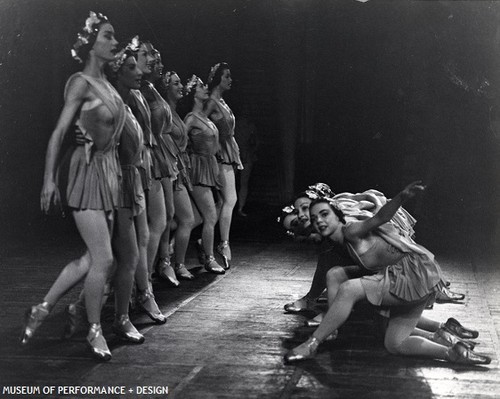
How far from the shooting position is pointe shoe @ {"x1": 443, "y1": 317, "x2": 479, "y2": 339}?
5.47m

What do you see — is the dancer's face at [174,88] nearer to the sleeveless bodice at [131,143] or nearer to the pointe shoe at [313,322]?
the sleeveless bodice at [131,143]

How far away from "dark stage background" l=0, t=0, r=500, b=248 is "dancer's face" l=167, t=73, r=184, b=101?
3.71m

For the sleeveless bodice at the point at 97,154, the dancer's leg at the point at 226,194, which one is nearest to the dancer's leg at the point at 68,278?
the sleeveless bodice at the point at 97,154

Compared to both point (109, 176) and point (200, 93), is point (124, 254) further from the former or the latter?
point (200, 93)

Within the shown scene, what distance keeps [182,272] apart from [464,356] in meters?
3.49

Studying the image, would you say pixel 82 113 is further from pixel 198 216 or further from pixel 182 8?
pixel 182 8

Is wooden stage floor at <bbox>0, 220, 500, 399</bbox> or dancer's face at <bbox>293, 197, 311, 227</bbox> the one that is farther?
dancer's face at <bbox>293, 197, 311, 227</bbox>

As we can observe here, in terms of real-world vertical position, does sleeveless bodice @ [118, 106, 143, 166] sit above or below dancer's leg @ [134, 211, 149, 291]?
above

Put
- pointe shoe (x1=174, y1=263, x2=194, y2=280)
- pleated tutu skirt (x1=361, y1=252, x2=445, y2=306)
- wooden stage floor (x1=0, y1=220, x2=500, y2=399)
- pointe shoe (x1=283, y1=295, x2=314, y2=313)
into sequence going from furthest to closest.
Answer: pointe shoe (x1=174, y1=263, x2=194, y2=280) < pointe shoe (x1=283, y1=295, x2=314, y2=313) < pleated tutu skirt (x1=361, y1=252, x2=445, y2=306) < wooden stage floor (x1=0, y1=220, x2=500, y2=399)

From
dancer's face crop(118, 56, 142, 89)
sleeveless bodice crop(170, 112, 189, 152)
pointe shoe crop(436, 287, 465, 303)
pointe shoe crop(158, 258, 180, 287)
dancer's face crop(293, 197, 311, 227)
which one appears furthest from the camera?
pointe shoe crop(158, 258, 180, 287)

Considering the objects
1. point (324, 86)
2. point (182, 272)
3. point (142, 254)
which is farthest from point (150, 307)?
point (324, 86)

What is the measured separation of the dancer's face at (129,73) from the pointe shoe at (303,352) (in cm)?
202

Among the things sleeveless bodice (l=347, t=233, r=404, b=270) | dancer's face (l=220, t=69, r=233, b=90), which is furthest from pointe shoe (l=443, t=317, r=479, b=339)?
dancer's face (l=220, t=69, r=233, b=90)

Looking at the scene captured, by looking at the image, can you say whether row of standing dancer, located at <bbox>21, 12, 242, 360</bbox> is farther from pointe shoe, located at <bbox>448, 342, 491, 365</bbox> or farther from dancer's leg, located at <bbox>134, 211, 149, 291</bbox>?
pointe shoe, located at <bbox>448, 342, 491, 365</bbox>
